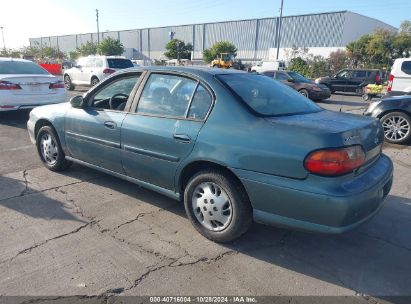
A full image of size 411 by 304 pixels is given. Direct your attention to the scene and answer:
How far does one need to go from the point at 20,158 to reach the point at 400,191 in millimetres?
5772

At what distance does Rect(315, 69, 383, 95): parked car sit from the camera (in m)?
19.7

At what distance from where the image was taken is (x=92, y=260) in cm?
293

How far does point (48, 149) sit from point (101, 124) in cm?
143

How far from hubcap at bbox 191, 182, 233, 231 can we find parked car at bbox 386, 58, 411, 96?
10.4 meters

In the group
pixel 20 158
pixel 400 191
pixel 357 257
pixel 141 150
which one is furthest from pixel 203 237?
pixel 20 158

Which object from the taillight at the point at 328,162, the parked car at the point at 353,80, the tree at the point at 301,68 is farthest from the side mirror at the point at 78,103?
the tree at the point at 301,68

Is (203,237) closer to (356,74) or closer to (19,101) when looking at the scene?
(19,101)

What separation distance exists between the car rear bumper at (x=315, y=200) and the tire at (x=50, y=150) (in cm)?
299

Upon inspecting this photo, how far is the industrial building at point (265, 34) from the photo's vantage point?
198 feet

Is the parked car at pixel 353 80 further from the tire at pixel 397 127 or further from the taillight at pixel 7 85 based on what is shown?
the taillight at pixel 7 85

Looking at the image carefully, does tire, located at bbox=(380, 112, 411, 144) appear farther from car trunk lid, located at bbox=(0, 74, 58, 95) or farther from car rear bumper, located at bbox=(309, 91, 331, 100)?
car rear bumper, located at bbox=(309, 91, 331, 100)

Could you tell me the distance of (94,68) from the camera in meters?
16.4

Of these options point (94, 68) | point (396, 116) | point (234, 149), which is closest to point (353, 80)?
point (396, 116)

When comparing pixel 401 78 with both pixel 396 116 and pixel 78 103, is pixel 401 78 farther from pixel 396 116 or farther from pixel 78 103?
pixel 78 103
